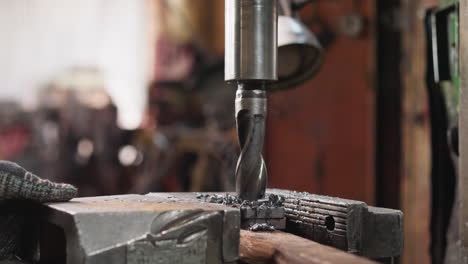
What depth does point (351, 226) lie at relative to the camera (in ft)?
5.17

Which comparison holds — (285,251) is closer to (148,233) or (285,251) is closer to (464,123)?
(148,233)

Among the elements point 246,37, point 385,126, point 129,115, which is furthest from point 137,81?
point 246,37

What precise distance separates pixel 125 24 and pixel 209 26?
850mm

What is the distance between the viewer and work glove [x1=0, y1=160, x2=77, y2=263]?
1502 mm

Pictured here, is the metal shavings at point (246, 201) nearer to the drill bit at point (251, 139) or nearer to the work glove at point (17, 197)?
the drill bit at point (251, 139)

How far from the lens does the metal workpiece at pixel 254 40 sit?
171cm

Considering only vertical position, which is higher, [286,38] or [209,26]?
[209,26]

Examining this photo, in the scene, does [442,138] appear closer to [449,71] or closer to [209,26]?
[449,71]

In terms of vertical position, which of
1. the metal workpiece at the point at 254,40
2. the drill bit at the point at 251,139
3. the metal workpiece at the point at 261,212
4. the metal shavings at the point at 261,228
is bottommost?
the metal shavings at the point at 261,228

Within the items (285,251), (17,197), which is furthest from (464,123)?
(17,197)

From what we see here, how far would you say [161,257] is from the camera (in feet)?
4.46

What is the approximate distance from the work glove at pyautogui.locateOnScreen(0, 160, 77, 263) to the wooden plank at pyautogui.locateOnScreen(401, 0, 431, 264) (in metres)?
2.48

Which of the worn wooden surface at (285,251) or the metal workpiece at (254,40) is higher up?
the metal workpiece at (254,40)

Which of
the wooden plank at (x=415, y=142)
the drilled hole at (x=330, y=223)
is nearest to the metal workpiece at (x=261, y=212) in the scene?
the drilled hole at (x=330, y=223)
